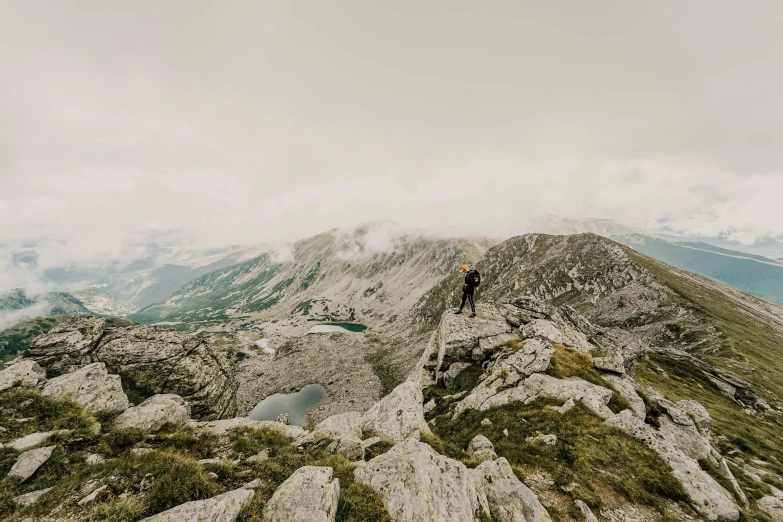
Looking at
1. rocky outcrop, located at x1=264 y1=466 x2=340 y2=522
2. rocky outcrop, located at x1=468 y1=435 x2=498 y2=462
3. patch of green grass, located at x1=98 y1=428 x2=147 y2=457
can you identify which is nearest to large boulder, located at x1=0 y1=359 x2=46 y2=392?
patch of green grass, located at x1=98 y1=428 x2=147 y2=457

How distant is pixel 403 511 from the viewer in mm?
12484

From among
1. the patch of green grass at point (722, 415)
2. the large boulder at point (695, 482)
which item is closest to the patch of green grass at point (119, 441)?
the large boulder at point (695, 482)

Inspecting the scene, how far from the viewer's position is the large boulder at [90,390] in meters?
19.8

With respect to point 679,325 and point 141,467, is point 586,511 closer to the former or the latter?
point 141,467

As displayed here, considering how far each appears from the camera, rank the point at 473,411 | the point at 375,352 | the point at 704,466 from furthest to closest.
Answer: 1. the point at 375,352
2. the point at 473,411
3. the point at 704,466

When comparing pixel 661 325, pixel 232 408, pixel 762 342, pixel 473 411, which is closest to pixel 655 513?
pixel 473 411

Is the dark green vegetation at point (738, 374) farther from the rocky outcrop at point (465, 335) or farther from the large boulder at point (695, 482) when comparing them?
the rocky outcrop at point (465, 335)

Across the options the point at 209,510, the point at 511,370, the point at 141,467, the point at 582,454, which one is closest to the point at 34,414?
the point at 141,467

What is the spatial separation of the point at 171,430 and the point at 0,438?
24.2 feet

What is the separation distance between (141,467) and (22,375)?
673 inches

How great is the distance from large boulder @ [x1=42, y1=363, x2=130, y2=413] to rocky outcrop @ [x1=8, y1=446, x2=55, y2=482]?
22.1ft

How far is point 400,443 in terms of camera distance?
1702cm

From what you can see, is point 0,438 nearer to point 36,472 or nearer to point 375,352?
point 36,472

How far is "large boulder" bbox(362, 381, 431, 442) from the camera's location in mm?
23547
